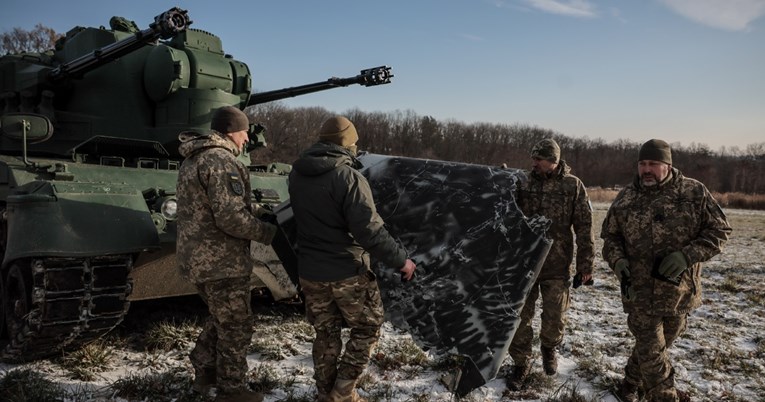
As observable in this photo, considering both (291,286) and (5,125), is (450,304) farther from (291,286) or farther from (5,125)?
(5,125)

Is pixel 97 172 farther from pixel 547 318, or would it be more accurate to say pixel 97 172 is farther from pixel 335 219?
pixel 547 318

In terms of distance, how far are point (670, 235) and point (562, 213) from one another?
81 centimetres

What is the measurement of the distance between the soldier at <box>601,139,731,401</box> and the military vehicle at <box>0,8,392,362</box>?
2.91 meters

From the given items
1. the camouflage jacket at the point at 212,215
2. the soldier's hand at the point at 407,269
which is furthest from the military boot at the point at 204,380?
the soldier's hand at the point at 407,269

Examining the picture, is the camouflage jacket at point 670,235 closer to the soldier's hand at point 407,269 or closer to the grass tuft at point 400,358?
the soldier's hand at point 407,269

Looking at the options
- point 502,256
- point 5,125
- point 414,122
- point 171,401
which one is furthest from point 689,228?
point 414,122

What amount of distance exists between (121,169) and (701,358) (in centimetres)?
528

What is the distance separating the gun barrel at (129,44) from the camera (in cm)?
497

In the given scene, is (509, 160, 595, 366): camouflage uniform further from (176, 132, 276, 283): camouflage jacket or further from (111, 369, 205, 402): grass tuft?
(111, 369, 205, 402): grass tuft

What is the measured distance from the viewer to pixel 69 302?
4.09 meters

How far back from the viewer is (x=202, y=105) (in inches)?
238

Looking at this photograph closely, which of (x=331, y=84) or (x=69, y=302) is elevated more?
(x=331, y=84)

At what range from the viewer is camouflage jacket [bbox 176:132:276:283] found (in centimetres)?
349

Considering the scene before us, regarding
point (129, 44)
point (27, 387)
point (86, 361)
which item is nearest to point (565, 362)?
point (86, 361)
